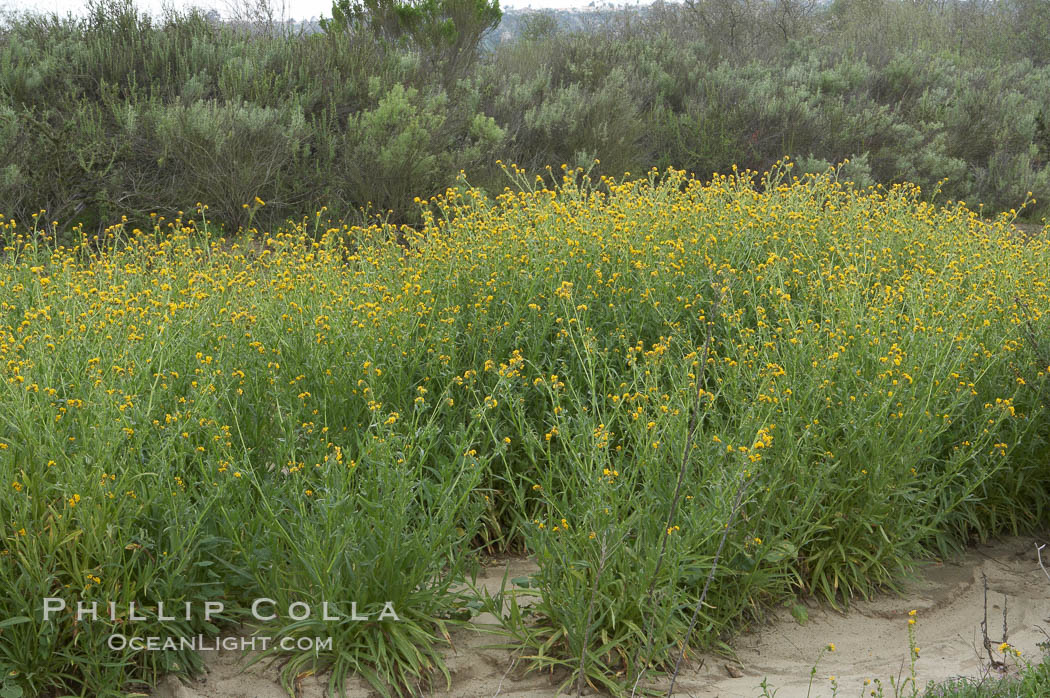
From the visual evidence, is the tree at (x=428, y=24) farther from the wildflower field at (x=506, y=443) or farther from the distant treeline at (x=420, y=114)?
the wildflower field at (x=506, y=443)

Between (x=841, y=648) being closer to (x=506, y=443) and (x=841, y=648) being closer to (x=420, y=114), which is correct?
(x=506, y=443)

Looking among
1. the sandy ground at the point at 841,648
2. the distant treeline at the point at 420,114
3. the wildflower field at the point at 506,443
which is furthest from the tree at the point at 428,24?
the sandy ground at the point at 841,648

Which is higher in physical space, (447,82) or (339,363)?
(447,82)

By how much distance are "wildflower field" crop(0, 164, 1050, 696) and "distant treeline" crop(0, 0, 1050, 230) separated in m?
2.87

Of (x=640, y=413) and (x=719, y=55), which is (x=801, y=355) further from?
(x=719, y=55)

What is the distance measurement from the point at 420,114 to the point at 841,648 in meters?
6.52

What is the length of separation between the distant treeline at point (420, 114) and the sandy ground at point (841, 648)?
5.28 m

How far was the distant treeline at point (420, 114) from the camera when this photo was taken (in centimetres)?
779

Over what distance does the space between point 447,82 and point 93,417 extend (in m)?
7.62

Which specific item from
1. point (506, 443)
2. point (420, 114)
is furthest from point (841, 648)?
point (420, 114)

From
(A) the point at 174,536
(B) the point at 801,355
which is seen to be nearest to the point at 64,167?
(A) the point at 174,536

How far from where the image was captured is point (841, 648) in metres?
3.33

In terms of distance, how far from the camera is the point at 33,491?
9.16ft

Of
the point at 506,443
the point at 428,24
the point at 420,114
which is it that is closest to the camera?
the point at 506,443
